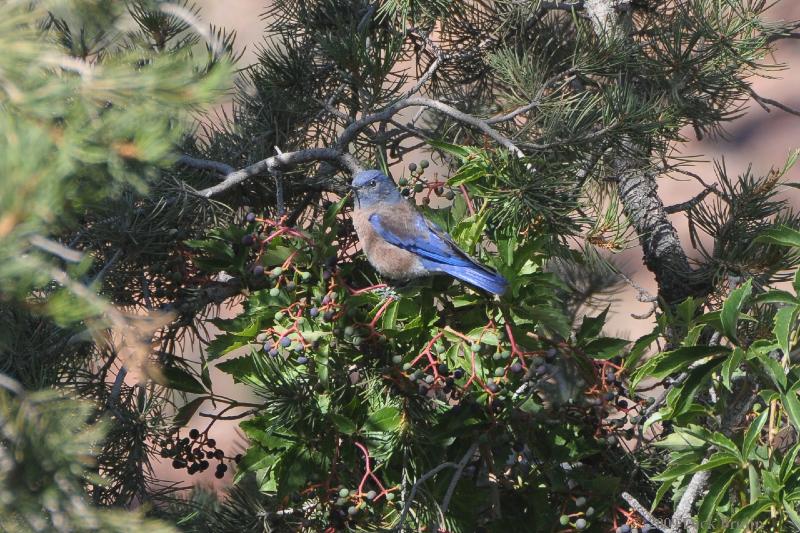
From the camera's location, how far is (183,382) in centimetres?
133

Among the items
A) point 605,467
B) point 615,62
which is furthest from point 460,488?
point 615,62

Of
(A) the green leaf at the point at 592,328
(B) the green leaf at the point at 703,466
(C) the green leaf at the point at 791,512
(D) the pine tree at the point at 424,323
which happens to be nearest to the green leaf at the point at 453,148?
(D) the pine tree at the point at 424,323

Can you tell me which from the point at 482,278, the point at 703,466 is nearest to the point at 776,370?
the point at 703,466

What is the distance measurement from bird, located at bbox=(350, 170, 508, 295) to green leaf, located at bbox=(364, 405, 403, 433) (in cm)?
20

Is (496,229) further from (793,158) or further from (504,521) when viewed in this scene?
(793,158)

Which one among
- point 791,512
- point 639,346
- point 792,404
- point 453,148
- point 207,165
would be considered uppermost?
point 207,165

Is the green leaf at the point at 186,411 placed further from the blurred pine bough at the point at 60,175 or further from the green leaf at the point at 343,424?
the blurred pine bough at the point at 60,175

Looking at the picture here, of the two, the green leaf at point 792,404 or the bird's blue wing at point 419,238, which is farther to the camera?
the bird's blue wing at point 419,238

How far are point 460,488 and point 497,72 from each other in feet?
2.33

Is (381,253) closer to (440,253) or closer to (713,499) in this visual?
(440,253)

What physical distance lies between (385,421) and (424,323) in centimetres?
14

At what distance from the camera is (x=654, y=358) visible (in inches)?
47.9

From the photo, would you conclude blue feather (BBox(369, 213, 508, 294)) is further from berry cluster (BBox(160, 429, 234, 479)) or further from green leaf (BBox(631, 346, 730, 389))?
berry cluster (BBox(160, 429, 234, 479))

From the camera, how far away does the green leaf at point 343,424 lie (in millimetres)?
1223
